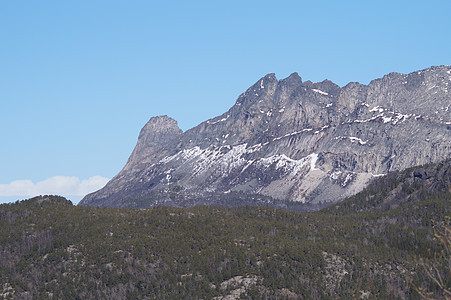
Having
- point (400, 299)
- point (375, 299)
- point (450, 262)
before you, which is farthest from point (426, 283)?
point (450, 262)

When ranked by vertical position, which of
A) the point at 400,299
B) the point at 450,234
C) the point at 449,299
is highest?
the point at 450,234

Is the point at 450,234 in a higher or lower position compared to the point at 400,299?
higher

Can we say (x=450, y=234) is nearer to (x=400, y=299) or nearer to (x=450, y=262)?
(x=450, y=262)

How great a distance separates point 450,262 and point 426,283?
558 feet

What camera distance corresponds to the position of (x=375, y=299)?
7470 inches

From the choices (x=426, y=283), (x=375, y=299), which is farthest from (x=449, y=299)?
(x=426, y=283)

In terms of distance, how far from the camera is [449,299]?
41.8 meters

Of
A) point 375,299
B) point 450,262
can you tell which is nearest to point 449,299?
point 450,262

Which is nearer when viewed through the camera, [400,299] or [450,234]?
[450,234]

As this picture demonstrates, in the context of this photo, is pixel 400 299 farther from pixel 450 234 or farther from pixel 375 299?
pixel 450 234

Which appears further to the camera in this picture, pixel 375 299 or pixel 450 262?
pixel 375 299

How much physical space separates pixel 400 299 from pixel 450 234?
556 feet

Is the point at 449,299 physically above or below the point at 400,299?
above

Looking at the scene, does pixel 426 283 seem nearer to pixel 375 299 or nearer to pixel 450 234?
pixel 375 299
